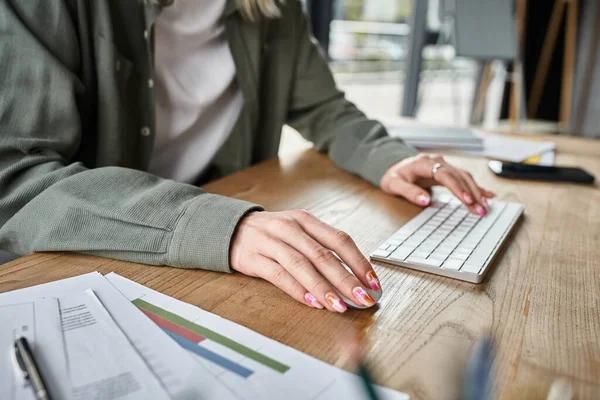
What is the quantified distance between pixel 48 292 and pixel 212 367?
0.20 m

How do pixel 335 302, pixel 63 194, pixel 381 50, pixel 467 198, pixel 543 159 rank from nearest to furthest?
pixel 335 302
pixel 63 194
pixel 467 198
pixel 543 159
pixel 381 50

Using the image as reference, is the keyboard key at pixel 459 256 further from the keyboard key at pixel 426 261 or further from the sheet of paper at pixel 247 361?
the sheet of paper at pixel 247 361

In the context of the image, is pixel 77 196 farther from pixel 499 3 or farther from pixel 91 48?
pixel 499 3

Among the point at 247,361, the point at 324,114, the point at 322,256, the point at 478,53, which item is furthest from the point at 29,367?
the point at 478,53

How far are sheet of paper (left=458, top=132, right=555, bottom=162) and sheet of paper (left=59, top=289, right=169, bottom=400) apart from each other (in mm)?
983

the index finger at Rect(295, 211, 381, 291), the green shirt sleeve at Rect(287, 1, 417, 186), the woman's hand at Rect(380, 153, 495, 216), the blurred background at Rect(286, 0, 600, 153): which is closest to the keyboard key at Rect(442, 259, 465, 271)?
the index finger at Rect(295, 211, 381, 291)

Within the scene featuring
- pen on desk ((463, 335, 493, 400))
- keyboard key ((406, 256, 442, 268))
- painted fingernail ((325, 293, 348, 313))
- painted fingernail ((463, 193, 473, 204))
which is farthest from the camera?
painted fingernail ((463, 193, 473, 204))

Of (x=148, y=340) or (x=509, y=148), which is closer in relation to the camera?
(x=148, y=340)

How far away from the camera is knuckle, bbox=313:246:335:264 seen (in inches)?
19.7

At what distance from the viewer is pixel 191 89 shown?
1.03m

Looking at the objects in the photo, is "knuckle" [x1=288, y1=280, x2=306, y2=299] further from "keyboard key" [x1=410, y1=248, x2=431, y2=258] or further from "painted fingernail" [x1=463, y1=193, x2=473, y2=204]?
"painted fingernail" [x1=463, y1=193, x2=473, y2=204]

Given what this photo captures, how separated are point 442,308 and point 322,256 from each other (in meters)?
0.13

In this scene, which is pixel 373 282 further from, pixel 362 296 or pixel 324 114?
pixel 324 114

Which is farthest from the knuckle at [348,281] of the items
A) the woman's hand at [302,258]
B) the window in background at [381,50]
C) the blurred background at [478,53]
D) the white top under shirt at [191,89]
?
the window in background at [381,50]
